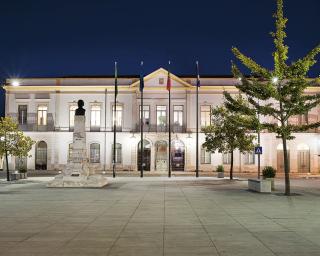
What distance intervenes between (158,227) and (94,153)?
1684 inches

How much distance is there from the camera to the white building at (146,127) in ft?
178

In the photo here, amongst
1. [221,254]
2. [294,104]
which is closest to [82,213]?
[221,254]

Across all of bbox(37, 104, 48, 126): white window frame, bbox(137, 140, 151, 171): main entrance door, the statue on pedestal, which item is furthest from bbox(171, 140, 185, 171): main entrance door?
the statue on pedestal

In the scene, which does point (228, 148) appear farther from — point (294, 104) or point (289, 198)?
point (289, 198)

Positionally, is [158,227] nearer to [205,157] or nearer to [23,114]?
[205,157]

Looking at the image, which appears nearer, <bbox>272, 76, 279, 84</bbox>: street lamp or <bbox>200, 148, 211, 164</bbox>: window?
<bbox>272, 76, 279, 84</bbox>: street lamp

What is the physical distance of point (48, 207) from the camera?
17.6 meters

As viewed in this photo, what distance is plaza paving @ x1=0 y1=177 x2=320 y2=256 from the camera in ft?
32.5

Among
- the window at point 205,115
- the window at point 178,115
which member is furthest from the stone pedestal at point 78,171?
the window at point 205,115

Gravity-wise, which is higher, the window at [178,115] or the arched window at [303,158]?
the window at [178,115]

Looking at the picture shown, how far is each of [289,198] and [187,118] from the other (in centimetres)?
3274

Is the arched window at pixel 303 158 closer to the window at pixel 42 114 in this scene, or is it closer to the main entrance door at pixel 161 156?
the main entrance door at pixel 161 156

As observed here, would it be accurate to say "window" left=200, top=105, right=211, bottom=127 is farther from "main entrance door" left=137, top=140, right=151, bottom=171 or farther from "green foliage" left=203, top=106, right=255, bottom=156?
"green foliage" left=203, top=106, right=255, bottom=156

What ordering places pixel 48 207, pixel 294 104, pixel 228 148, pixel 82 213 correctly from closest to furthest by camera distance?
pixel 82 213 → pixel 48 207 → pixel 294 104 → pixel 228 148
